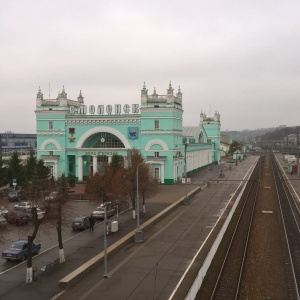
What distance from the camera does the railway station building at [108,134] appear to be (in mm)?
63812

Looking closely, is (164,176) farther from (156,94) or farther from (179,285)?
(179,285)

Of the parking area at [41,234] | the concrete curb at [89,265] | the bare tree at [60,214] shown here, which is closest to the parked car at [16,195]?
the parking area at [41,234]

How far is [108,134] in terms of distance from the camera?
67750 mm

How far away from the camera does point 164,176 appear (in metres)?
64.2

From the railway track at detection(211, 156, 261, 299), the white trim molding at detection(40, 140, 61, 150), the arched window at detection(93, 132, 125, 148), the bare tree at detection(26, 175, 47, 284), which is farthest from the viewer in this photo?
the arched window at detection(93, 132, 125, 148)

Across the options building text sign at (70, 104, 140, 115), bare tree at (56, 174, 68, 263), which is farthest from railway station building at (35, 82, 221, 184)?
bare tree at (56, 174, 68, 263)

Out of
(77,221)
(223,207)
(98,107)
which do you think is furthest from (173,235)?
(98,107)

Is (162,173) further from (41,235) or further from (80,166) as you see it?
(41,235)

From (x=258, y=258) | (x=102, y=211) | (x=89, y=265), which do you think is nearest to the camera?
(x=89, y=265)

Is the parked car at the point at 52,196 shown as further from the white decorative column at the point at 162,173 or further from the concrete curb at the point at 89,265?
the white decorative column at the point at 162,173

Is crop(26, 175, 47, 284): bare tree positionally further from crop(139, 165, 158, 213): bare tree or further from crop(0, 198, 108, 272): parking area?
crop(139, 165, 158, 213): bare tree

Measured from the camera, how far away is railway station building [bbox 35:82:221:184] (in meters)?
63.8

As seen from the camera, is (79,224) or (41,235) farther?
(79,224)

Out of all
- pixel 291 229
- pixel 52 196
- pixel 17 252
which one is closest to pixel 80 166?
pixel 291 229
